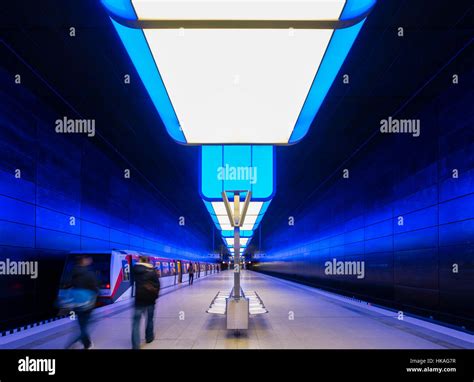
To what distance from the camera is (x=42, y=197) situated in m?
11.4

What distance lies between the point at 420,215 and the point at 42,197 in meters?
9.95

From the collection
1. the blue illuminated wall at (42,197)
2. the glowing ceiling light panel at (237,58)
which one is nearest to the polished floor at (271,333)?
the blue illuminated wall at (42,197)

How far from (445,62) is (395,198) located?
477 centimetres

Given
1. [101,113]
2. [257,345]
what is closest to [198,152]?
[101,113]

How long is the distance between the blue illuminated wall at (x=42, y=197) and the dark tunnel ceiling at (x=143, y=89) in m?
0.92

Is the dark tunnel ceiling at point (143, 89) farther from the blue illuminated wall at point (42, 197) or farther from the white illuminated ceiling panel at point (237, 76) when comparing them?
the white illuminated ceiling panel at point (237, 76)

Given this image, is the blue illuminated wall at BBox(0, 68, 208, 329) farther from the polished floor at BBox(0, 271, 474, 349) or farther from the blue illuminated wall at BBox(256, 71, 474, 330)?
the blue illuminated wall at BBox(256, 71, 474, 330)

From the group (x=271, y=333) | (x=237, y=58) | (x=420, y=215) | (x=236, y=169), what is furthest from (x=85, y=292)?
(x=236, y=169)

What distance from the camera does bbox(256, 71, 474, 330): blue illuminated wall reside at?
863 centimetres

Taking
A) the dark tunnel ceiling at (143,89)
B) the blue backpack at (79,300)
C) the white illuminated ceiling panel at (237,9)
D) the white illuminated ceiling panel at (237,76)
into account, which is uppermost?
the dark tunnel ceiling at (143,89)

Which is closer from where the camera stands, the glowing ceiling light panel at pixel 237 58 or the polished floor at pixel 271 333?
the glowing ceiling light panel at pixel 237 58

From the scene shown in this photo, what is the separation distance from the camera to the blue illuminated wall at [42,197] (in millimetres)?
9484

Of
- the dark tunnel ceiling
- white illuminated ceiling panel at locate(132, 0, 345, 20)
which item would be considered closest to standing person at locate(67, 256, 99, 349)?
white illuminated ceiling panel at locate(132, 0, 345, 20)

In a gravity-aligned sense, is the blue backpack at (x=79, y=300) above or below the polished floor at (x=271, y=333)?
above
